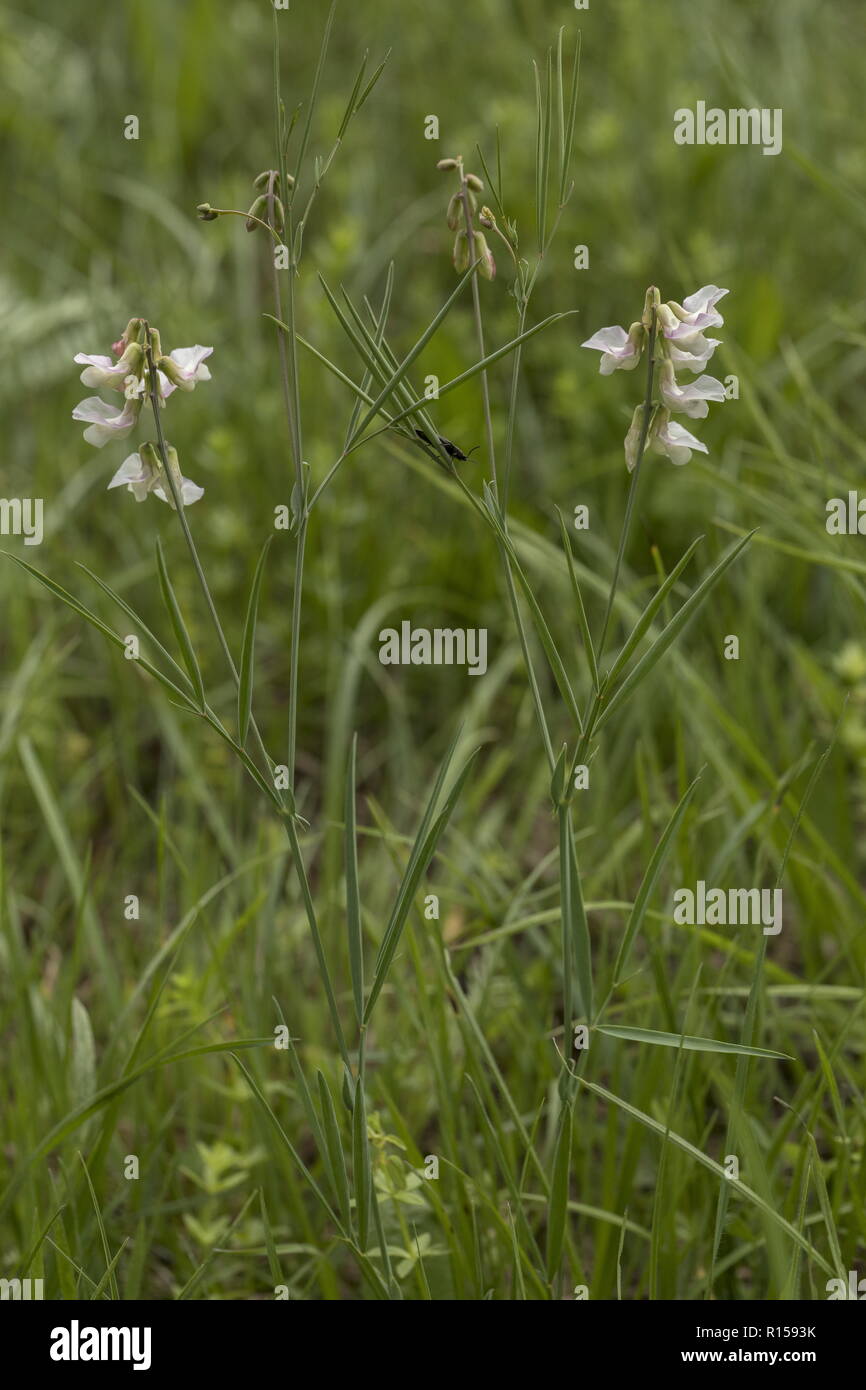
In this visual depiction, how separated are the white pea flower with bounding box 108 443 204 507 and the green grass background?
504 mm

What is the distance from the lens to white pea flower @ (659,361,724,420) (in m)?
1.00

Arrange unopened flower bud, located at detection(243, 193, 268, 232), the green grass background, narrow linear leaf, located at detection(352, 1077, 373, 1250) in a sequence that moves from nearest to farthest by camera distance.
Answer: unopened flower bud, located at detection(243, 193, 268, 232) < narrow linear leaf, located at detection(352, 1077, 373, 1250) < the green grass background

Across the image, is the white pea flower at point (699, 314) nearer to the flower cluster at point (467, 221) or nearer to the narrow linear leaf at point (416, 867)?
the flower cluster at point (467, 221)

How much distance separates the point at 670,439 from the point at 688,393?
1.5 inches

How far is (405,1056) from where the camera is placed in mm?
1724

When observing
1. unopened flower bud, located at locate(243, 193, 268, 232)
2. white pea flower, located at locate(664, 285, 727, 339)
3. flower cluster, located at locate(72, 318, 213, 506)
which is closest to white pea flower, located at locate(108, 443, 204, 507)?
flower cluster, located at locate(72, 318, 213, 506)

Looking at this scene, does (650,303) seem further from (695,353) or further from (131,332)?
(131,332)

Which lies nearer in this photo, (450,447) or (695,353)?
(695,353)

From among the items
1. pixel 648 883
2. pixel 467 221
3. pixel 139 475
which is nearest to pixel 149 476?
pixel 139 475

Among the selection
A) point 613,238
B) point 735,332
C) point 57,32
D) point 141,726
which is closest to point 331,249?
point 613,238

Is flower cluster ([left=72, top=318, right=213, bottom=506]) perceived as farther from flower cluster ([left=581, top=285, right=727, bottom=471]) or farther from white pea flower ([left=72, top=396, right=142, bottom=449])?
flower cluster ([left=581, top=285, right=727, bottom=471])

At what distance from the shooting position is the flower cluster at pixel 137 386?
40.0 inches

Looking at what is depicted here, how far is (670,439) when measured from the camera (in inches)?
40.7

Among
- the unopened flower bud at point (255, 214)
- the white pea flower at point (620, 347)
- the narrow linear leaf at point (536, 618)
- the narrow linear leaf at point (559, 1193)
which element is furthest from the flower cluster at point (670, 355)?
the narrow linear leaf at point (559, 1193)
